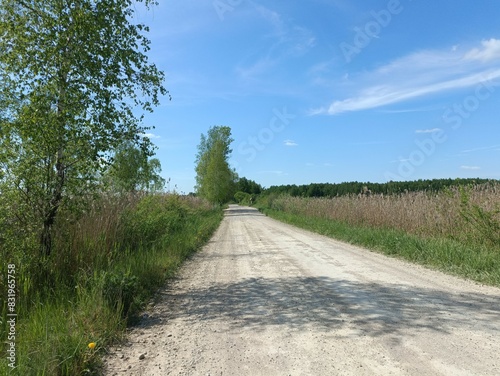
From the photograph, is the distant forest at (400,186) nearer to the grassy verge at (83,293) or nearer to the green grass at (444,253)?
the green grass at (444,253)

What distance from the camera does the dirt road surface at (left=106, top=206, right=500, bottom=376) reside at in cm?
352

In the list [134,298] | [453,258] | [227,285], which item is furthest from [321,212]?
[134,298]

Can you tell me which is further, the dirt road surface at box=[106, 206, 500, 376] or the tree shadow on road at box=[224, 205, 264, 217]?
the tree shadow on road at box=[224, 205, 264, 217]

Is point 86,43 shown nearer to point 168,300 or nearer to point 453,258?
point 168,300

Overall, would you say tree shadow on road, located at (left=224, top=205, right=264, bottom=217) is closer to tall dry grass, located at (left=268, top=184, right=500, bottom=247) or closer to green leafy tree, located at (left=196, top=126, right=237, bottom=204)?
green leafy tree, located at (left=196, top=126, right=237, bottom=204)

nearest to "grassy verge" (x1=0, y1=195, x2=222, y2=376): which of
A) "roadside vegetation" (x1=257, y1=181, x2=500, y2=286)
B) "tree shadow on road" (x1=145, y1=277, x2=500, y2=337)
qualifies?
"tree shadow on road" (x1=145, y1=277, x2=500, y2=337)

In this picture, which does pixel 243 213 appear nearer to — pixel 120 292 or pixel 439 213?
pixel 439 213

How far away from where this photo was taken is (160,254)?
9.58 m

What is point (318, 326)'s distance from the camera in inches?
179

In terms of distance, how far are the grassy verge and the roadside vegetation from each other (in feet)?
22.1

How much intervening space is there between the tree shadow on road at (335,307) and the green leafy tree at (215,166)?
4481cm

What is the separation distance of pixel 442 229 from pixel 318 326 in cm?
945

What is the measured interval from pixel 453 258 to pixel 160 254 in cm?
756

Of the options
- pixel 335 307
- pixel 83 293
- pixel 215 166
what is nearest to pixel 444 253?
pixel 335 307
